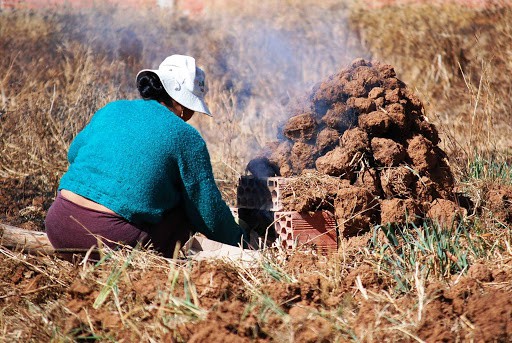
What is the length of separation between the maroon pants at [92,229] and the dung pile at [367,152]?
2.90 ft

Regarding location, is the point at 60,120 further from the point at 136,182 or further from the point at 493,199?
the point at 493,199

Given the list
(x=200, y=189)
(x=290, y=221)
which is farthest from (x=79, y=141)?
(x=290, y=221)

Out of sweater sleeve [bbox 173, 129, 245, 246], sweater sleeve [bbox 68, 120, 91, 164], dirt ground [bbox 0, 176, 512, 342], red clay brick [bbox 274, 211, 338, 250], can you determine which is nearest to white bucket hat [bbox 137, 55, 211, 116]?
sweater sleeve [bbox 173, 129, 245, 246]

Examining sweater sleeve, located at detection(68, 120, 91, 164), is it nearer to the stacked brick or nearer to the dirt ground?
the dirt ground

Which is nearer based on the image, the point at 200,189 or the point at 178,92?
the point at 200,189

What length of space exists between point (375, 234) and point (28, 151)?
13.3 ft

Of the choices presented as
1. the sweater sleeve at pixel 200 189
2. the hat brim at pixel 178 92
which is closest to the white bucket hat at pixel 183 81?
the hat brim at pixel 178 92

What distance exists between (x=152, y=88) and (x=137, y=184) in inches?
27.0

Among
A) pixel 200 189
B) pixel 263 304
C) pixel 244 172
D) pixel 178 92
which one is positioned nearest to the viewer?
pixel 263 304

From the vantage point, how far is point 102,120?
4227 millimetres

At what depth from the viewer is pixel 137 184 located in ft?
13.2

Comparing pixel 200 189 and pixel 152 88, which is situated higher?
pixel 152 88

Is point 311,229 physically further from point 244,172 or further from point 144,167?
point 244,172

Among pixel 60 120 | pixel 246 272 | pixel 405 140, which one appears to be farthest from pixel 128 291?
pixel 60 120
